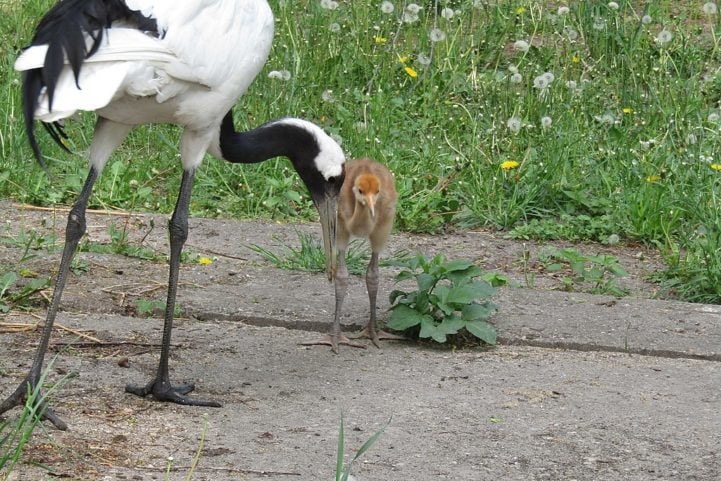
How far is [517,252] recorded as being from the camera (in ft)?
22.7

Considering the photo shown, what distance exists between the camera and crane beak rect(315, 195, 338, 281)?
18.5ft

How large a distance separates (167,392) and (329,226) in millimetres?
1250

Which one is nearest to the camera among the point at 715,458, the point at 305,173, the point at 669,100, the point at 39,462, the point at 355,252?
the point at 39,462

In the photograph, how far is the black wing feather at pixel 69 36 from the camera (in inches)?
166

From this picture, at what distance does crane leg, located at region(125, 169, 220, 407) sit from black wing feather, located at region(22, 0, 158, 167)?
0.68 m

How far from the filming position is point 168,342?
16.1 ft

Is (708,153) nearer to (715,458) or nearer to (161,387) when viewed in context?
(715,458)

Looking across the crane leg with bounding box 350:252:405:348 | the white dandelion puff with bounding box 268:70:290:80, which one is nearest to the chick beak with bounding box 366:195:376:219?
the crane leg with bounding box 350:252:405:348

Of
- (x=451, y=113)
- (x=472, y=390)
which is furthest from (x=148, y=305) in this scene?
(x=451, y=113)

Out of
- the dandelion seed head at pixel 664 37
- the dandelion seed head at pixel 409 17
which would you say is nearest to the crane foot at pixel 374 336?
the dandelion seed head at pixel 409 17

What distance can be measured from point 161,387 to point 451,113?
420cm

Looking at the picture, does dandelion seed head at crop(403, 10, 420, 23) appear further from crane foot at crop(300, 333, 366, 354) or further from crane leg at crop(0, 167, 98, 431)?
crane leg at crop(0, 167, 98, 431)

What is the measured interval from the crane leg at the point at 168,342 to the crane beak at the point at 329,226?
76cm

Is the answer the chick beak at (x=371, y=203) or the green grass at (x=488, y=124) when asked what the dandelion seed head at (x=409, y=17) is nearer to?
the green grass at (x=488, y=124)
